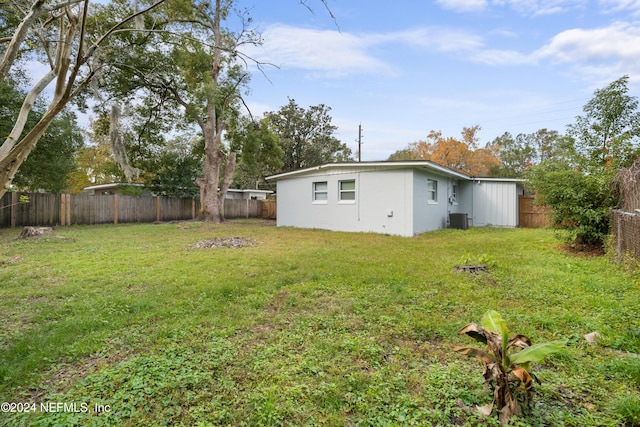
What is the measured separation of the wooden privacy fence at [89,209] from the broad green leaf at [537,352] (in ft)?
43.5

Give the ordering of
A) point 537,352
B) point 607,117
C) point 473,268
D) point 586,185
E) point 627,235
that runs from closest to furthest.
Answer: point 537,352, point 627,235, point 473,268, point 586,185, point 607,117

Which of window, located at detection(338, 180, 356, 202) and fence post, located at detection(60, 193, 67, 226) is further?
fence post, located at detection(60, 193, 67, 226)

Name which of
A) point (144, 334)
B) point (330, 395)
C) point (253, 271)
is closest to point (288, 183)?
point (253, 271)

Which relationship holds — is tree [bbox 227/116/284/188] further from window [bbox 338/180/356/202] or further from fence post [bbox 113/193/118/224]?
window [bbox 338/180/356/202]

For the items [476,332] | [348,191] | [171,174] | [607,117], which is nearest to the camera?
[476,332]

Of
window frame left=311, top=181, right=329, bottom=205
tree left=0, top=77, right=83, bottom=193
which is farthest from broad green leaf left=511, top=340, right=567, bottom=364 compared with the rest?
tree left=0, top=77, right=83, bottom=193

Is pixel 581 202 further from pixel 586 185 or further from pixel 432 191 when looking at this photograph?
pixel 432 191

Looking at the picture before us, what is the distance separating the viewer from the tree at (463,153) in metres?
29.0

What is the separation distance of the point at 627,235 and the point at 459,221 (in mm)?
8113

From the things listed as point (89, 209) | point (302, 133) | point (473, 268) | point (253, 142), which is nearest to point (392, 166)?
point (473, 268)

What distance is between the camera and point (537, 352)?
1836 millimetres

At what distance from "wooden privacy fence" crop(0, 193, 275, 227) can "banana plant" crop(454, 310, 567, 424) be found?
13075 millimetres

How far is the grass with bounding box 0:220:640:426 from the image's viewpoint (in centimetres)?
195

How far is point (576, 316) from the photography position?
11.0ft
